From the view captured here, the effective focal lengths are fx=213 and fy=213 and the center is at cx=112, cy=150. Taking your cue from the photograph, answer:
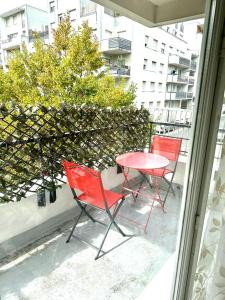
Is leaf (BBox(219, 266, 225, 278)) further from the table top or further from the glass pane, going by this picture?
the table top

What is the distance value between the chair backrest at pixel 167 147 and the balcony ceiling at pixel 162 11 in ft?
4.23

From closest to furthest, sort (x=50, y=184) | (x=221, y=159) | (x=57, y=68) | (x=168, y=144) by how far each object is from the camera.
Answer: (x=221, y=159) < (x=50, y=184) < (x=168, y=144) < (x=57, y=68)

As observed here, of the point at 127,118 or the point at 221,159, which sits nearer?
the point at 221,159

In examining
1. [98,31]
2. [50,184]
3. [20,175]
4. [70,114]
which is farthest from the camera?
[98,31]

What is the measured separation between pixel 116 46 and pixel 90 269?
18.0 feet

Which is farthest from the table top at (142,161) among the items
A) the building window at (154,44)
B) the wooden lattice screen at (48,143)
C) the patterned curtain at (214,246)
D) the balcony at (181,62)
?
the building window at (154,44)

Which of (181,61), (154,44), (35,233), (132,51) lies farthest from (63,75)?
(35,233)

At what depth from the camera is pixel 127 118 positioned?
121 inches

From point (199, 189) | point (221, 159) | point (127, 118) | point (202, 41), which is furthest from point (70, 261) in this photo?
point (127, 118)

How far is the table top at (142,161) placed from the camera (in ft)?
7.13

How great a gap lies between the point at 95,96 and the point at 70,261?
4.88 metres

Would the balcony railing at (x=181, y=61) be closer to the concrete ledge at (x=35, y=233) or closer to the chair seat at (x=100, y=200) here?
the chair seat at (x=100, y=200)

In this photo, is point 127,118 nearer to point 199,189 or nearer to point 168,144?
point 168,144

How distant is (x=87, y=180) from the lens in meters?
1.61
